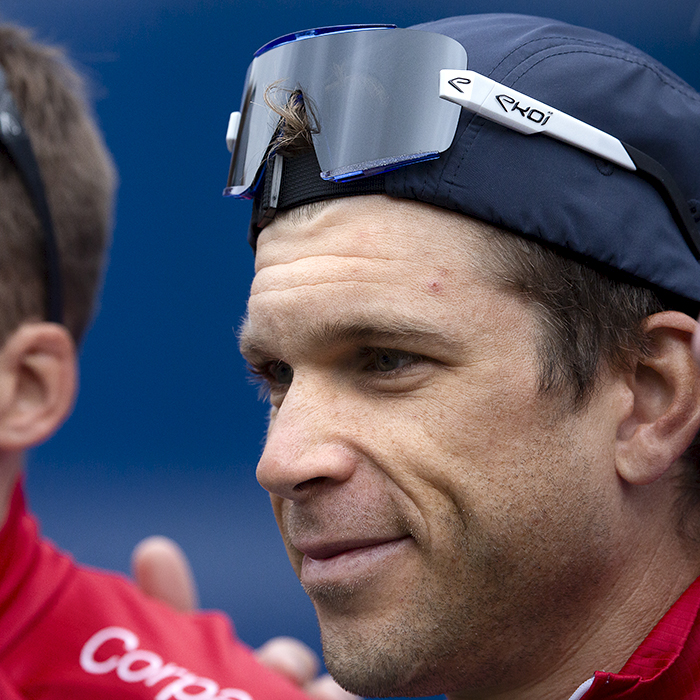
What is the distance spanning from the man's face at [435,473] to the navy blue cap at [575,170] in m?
0.06

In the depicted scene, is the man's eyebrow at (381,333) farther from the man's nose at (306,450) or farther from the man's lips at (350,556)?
the man's lips at (350,556)

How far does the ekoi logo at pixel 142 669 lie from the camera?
152cm

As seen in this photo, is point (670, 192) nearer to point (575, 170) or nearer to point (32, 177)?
point (575, 170)

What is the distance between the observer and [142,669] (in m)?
1.55

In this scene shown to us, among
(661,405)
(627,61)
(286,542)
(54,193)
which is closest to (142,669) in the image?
(286,542)

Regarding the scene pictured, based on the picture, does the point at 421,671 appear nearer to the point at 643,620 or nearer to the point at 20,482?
the point at 643,620

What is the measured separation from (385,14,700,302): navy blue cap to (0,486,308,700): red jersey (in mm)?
965


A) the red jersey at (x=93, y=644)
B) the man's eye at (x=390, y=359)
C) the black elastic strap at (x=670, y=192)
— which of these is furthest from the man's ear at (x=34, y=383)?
the black elastic strap at (x=670, y=192)

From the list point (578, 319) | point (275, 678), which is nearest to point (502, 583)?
point (578, 319)

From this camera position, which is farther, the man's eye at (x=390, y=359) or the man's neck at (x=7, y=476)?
the man's neck at (x=7, y=476)

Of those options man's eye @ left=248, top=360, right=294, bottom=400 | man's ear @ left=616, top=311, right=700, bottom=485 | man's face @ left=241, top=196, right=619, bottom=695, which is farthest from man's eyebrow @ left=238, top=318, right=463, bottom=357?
man's ear @ left=616, top=311, right=700, bottom=485

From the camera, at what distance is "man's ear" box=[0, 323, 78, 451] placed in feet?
4.87

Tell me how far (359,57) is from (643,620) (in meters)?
0.98

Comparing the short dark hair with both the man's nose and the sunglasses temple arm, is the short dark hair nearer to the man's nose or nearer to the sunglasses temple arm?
the man's nose
